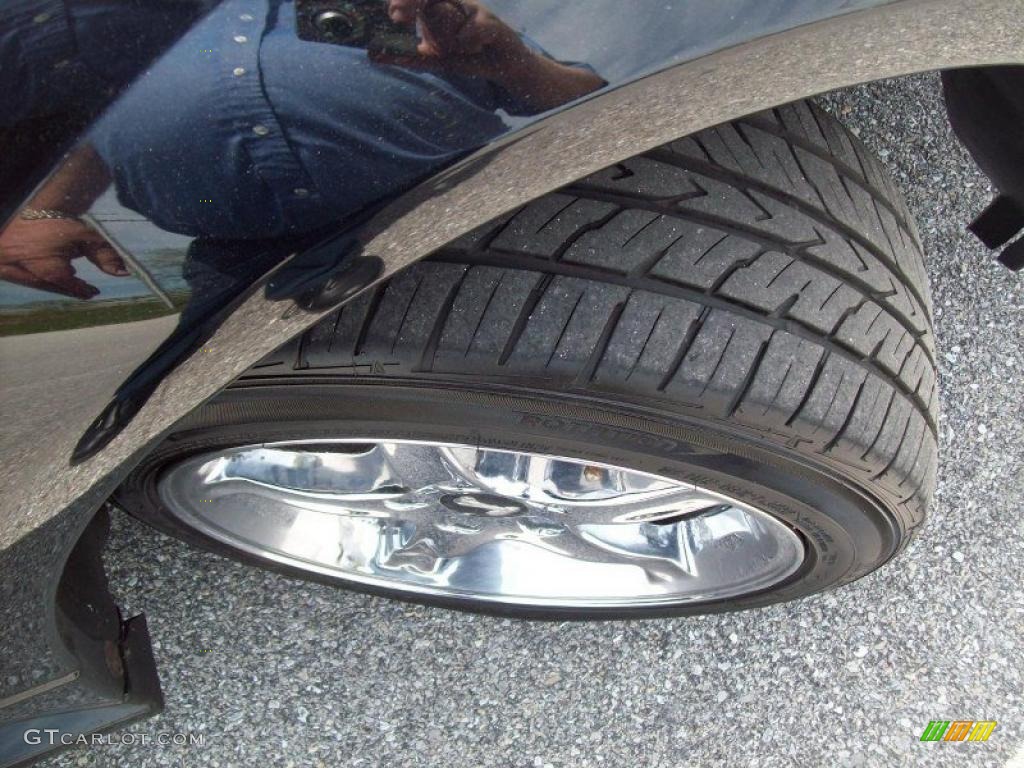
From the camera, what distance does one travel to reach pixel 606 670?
178 cm

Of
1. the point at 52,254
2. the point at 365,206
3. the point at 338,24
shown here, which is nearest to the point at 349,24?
the point at 338,24

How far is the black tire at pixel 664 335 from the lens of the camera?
1.02 meters

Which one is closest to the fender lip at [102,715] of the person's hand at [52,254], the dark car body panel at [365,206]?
the dark car body panel at [365,206]

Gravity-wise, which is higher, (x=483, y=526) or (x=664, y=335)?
(x=664, y=335)

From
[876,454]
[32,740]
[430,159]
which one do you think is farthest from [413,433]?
[32,740]

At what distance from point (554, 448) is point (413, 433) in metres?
0.18

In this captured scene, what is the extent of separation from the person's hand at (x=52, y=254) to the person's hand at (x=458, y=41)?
0.26 m

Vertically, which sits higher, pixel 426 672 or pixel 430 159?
pixel 430 159

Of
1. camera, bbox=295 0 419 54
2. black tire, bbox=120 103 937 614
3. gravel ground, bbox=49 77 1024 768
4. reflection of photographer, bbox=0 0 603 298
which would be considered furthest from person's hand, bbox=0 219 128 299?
gravel ground, bbox=49 77 1024 768

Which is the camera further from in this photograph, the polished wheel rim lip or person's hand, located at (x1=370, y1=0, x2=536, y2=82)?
the polished wheel rim lip

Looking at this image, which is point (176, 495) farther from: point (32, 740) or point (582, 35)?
point (582, 35)

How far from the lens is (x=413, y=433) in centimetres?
114

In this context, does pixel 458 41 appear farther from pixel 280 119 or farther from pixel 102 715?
pixel 102 715

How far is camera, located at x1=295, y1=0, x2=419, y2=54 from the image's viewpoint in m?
0.64
